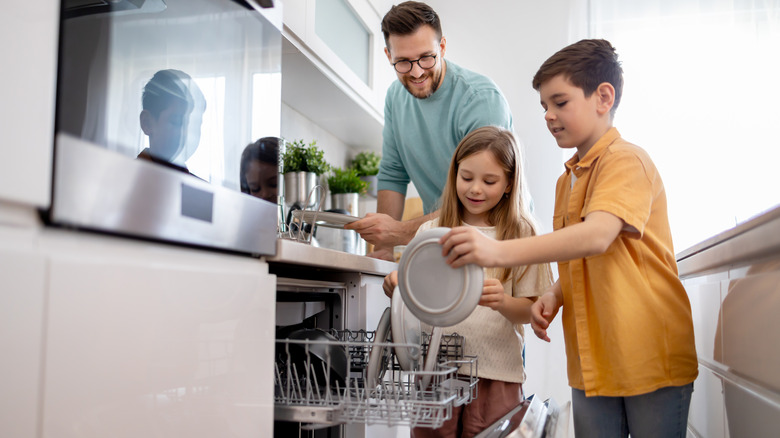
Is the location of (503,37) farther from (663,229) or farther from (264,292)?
(264,292)

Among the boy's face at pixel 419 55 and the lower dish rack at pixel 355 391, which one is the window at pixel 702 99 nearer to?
the boy's face at pixel 419 55

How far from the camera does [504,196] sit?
4.57 ft

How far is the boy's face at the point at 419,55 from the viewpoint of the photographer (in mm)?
1673

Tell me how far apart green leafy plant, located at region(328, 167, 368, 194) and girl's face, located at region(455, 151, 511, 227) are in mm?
1314

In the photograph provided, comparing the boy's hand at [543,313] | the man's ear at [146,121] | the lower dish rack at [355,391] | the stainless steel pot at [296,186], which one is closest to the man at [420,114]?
the stainless steel pot at [296,186]

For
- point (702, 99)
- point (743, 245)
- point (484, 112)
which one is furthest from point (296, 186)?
point (702, 99)

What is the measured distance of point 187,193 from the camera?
0.69 m

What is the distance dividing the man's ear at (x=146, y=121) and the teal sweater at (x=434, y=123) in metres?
1.00

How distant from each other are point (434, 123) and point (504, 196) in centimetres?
47

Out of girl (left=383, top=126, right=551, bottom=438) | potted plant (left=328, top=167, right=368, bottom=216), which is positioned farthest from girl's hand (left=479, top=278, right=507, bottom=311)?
potted plant (left=328, top=167, right=368, bottom=216)

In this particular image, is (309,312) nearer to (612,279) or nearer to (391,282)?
(391,282)

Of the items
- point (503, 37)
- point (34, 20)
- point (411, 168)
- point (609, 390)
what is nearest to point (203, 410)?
point (34, 20)

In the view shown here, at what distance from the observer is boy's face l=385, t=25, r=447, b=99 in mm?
1673

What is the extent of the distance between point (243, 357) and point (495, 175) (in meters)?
0.74
